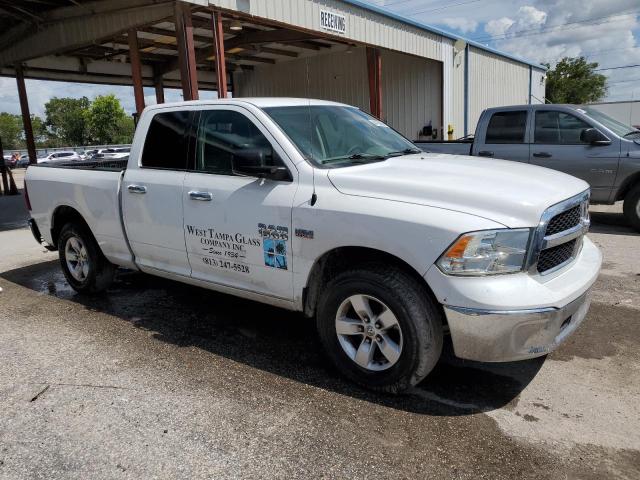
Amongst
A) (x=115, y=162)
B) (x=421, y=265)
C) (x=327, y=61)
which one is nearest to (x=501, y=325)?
(x=421, y=265)

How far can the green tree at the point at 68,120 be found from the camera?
295 feet

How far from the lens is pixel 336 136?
416cm

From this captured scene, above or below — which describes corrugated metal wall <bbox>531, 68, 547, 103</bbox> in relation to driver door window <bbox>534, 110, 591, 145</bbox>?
above

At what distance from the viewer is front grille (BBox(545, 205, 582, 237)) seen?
3.16 m

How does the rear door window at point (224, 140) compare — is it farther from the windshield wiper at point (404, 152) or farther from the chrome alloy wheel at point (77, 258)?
the chrome alloy wheel at point (77, 258)

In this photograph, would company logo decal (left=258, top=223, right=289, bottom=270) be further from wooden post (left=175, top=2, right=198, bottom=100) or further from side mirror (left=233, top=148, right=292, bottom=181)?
wooden post (left=175, top=2, right=198, bottom=100)

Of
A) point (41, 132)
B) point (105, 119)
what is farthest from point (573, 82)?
point (41, 132)

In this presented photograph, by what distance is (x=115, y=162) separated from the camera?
19.9 feet

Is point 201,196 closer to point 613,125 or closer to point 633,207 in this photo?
point 633,207

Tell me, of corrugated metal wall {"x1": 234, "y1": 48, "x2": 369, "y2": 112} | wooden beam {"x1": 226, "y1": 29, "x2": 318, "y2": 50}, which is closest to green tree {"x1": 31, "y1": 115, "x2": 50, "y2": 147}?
corrugated metal wall {"x1": 234, "y1": 48, "x2": 369, "y2": 112}

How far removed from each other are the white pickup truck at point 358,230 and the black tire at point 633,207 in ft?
16.4

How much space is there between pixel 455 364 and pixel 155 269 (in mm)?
2697

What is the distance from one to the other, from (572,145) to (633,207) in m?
1.32

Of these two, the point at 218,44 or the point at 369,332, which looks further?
the point at 218,44
